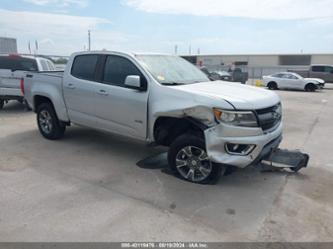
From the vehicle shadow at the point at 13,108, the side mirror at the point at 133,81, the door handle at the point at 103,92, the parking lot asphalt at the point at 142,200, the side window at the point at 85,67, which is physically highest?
the side window at the point at 85,67

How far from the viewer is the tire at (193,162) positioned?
4.30 metres

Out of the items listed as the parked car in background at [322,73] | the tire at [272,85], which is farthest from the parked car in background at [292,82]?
the parked car in background at [322,73]

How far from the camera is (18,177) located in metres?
4.60

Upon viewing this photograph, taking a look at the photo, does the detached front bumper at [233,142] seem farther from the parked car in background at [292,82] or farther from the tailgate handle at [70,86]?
the parked car in background at [292,82]

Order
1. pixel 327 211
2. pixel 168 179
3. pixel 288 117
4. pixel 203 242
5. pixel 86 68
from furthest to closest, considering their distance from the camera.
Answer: pixel 288 117
pixel 86 68
pixel 168 179
pixel 327 211
pixel 203 242

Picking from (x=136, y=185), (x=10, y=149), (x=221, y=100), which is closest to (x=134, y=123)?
(x=136, y=185)

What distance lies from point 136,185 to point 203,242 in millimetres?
1560

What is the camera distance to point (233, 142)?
13.1 feet

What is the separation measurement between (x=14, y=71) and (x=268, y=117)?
28.1ft

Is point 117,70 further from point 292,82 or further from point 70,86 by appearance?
point 292,82

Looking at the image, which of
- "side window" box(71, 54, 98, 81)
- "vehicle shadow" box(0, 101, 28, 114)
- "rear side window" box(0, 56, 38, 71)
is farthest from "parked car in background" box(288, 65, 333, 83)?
"side window" box(71, 54, 98, 81)

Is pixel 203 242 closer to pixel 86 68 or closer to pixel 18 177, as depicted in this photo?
pixel 18 177

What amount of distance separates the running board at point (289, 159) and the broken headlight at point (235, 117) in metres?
0.98

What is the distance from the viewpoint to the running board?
Answer: 187 inches
